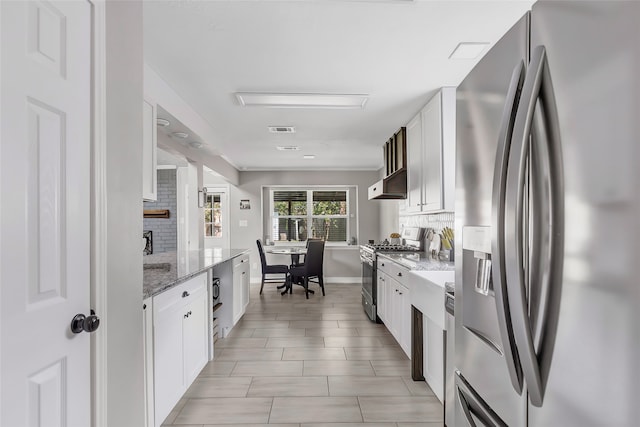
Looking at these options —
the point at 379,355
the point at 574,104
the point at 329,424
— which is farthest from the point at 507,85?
the point at 379,355

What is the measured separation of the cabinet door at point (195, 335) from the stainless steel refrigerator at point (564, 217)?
6.54ft

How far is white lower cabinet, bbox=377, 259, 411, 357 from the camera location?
2.81 metres

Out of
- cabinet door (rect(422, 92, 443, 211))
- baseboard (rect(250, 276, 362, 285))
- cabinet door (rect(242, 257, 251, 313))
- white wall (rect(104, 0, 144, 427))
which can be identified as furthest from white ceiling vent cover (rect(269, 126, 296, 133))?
baseboard (rect(250, 276, 362, 285))

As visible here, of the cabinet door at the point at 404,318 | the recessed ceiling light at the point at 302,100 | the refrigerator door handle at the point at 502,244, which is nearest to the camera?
the refrigerator door handle at the point at 502,244

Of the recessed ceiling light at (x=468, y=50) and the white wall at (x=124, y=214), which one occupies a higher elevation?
the recessed ceiling light at (x=468, y=50)

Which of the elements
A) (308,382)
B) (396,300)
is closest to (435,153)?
(396,300)

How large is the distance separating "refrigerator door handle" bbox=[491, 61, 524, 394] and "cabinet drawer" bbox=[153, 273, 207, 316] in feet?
5.53

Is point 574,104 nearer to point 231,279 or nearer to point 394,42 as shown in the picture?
point 394,42

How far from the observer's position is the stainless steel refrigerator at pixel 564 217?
0.53 m
